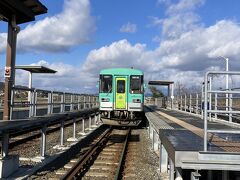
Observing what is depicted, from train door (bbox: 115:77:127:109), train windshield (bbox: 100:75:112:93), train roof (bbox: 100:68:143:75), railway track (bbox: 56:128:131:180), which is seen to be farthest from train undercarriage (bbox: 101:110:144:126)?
railway track (bbox: 56:128:131:180)

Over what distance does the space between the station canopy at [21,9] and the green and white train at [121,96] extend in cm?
1120

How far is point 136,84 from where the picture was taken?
23.1 metres

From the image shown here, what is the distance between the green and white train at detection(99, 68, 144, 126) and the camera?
22.9 meters

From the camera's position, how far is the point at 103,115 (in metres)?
23.3

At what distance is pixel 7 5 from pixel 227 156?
23.0ft

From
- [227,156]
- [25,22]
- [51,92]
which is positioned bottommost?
[227,156]

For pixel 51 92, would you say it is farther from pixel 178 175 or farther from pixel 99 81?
pixel 99 81

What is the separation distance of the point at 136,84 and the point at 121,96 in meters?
1.11

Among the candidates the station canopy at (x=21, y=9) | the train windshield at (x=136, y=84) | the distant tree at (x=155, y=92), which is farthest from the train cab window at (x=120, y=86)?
the distant tree at (x=155, y=92)

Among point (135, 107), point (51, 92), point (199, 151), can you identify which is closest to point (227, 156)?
point (199, 151)

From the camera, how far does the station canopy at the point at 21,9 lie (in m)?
10.4

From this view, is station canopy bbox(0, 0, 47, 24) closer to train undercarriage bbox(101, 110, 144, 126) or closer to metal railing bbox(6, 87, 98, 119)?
metal railing bbox(6, 87, 98, 119)

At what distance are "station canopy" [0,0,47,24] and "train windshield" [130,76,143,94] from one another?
1147 cm

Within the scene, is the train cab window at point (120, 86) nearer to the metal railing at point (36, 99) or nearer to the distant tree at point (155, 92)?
the metal railing at point (36, 99)
